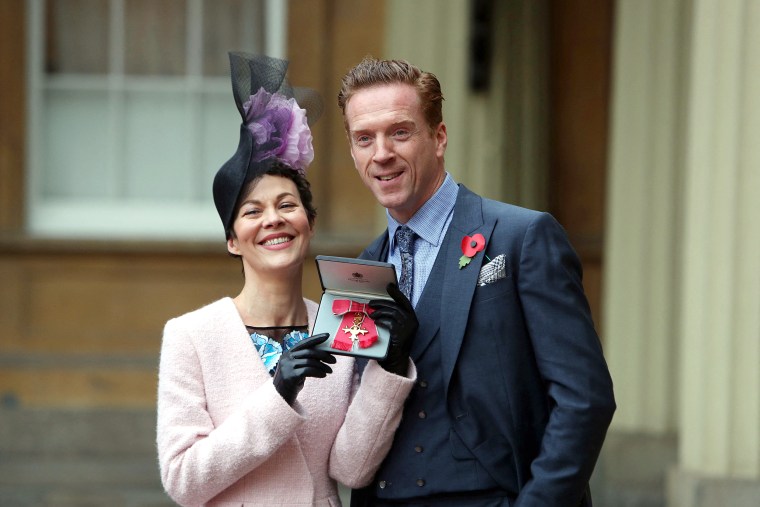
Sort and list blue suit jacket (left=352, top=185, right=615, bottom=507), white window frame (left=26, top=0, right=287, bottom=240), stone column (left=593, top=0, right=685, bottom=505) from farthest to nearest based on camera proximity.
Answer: white window frame (left=26, top=0, right=287, bottom=240) < stone column (left=593, top=0, right=685, bottom=505) < blue suit jacket (left=352, top=185, right=615, bottom=507)

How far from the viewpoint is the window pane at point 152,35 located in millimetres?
8195

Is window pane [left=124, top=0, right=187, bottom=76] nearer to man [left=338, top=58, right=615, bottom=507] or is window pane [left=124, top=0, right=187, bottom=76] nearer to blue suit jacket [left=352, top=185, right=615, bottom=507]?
man [left=338, top=58, right=615, bottom=507]

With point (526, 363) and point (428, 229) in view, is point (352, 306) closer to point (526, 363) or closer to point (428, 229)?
point (428, 229)

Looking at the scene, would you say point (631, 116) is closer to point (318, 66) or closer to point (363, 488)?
point (318, 66)

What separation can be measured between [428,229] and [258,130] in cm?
48

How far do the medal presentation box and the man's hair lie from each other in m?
0.41

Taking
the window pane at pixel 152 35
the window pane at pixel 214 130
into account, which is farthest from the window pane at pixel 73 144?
the window pane at pixel 214 130

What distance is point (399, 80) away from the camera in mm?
2996

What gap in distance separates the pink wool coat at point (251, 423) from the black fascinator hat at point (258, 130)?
30 cm

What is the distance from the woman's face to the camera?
10.3 feet

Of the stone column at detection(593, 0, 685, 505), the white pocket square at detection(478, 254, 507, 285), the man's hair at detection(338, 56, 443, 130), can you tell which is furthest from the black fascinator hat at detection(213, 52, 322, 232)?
the stone column at detection(593, 0, 685, 505)

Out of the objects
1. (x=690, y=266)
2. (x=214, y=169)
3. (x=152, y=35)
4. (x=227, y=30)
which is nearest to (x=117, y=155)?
(x=214, y=169)

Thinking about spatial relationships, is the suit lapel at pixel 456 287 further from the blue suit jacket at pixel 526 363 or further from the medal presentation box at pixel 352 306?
the medal presentation box at pixel 352 306

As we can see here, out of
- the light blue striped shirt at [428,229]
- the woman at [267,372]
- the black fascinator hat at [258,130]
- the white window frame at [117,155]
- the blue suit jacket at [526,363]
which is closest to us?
the blue suit jacket at [526,363]
